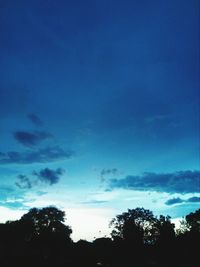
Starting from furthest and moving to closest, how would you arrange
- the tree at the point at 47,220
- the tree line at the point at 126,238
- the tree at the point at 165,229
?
the tree at the point at 47,220, the tree at the point at 165,229, the tree line at the point at 126,238

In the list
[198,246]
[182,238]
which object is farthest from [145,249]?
[198,246]

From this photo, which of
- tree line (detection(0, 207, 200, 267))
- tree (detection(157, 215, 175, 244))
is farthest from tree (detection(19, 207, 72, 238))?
tree (detection(157, 215, 175, 244))

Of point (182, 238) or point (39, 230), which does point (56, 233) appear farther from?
point (182, 238)

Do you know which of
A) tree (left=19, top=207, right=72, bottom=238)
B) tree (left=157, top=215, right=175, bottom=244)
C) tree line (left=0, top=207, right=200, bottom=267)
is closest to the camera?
tree line (left=0, top=207, right=200, bottom=267)

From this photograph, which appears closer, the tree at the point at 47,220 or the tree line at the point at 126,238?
the tree line at the point at 126,238

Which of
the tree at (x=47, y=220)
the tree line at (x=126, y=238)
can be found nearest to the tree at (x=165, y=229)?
Result: the tree line at (x=126, y=238)

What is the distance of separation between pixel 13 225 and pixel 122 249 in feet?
163

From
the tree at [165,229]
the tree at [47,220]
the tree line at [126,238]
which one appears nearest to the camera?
the tree line at [126,238]

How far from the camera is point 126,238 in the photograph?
118938mm

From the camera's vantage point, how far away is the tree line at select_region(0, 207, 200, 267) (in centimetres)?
8338

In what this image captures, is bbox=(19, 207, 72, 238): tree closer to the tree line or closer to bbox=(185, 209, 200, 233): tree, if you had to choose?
the tree line

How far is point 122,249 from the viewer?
100 m

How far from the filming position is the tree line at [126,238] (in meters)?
83.4

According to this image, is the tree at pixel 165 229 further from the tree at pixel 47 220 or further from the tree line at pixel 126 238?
the tree at pixel 47 220
